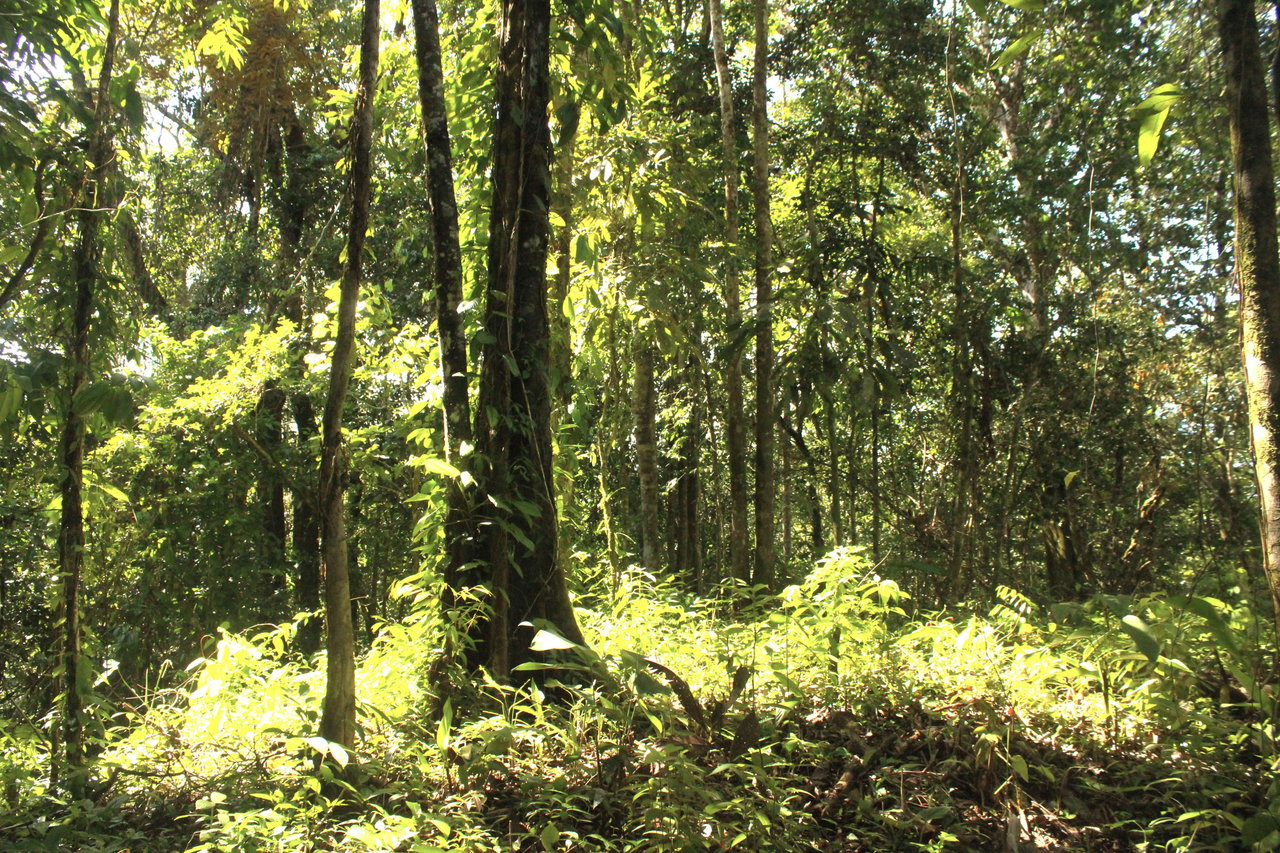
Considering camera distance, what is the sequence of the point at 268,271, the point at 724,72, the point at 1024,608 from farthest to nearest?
the point at 268,271 → the point at 724,72 → the point at 1024,608

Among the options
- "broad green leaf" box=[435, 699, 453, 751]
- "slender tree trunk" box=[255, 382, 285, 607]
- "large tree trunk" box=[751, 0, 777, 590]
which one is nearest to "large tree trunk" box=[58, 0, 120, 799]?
"broad green leaf" box=[435, 699, 453, 751]

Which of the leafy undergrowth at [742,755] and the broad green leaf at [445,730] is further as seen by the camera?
the broad green leaf at [445,730]

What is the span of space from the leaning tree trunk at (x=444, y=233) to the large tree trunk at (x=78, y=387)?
1.26 meters

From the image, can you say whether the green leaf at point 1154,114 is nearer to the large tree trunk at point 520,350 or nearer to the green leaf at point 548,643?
the green leaf at point 548,643

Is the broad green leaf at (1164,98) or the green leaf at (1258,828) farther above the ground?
the broad green leaf at (1164,98)

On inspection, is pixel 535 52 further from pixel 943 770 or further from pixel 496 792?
pixel 943 770

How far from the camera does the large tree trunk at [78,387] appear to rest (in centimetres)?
331

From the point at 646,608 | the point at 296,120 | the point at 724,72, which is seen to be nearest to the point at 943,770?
the point at 646,608

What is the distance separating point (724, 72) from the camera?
273 inches

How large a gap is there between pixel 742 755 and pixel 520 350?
186 centimetres

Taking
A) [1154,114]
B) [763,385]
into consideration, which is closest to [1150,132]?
[1154,114]

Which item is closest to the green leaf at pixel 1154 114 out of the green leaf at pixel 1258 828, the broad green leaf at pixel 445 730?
the green leaf at pixel 1258 828

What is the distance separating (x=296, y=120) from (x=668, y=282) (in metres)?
7.36

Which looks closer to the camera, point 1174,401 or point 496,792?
point 496,792
